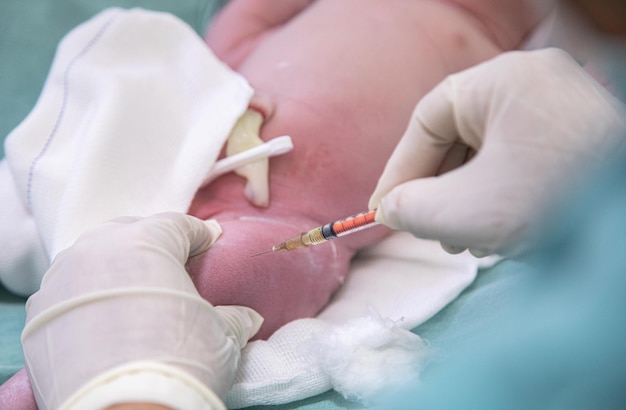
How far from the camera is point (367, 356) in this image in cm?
72

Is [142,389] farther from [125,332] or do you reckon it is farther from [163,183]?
[163,183]

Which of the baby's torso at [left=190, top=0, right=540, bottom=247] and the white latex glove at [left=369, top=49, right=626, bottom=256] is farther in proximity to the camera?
the baby's torso at [left=190, top=0, right=540, bottom=247]

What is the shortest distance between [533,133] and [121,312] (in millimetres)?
405

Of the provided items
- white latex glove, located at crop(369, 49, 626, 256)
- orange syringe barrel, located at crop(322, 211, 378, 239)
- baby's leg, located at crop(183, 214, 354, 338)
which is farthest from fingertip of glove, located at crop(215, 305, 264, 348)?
white latex glove, located at crop(369, 49, 626, 256)

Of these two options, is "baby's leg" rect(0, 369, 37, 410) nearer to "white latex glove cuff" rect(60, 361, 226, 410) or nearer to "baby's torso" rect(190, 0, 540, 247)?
"white latex glove cuff" rect(60, 361, 226, 410)

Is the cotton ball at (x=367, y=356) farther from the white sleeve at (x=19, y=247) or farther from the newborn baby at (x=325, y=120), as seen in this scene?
the white sleeve at (x=19, y=247)

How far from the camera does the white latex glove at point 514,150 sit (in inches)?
18.1

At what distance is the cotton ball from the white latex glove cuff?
0.21 meters


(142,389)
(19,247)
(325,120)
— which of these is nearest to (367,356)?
(142,389)

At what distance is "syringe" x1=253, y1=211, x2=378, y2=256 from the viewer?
658mm

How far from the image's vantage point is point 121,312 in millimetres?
570

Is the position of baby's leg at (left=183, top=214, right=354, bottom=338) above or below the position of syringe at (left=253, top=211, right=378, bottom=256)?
below

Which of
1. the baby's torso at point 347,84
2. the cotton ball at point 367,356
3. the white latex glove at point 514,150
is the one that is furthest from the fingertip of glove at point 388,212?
the baby's torso at point 347,84

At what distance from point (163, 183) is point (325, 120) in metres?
0.27
